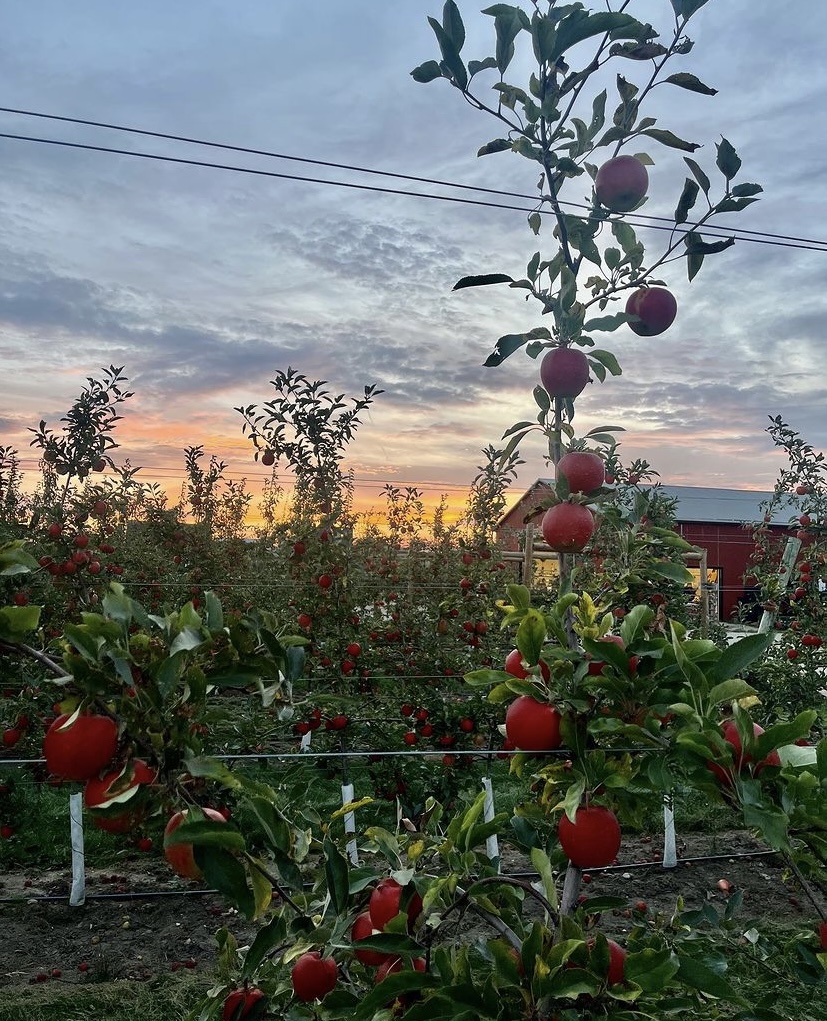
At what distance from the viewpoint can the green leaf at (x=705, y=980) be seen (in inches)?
48.0

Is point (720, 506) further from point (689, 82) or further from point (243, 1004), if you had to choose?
point (243, 1004)

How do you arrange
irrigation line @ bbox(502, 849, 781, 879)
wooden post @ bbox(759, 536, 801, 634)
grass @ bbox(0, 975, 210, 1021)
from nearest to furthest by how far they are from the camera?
1. grass @ bbox(0, 975, 210, 1021)
2. irrigation line @ bbox(502, 849, 781, 879)
3. wooden post @ bbox(759, 536, 801, 634)

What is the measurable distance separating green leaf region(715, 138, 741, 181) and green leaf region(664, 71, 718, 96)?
13 centimetres

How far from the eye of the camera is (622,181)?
6.00ft

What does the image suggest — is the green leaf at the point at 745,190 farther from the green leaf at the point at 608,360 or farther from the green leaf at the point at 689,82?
the green leaf at the point at 608,360

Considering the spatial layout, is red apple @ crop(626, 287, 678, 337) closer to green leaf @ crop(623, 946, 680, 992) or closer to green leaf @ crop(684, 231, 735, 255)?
green leaf @ crop(684, 231, 735, 255)

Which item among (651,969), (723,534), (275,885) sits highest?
(723,534)

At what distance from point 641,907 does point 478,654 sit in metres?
2.11

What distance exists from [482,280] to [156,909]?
10.4 feet

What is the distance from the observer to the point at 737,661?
118cm

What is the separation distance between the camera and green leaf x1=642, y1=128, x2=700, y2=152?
74.0 inches

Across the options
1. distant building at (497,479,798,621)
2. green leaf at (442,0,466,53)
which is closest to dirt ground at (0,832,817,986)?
green leaf at (442,0,466,53)

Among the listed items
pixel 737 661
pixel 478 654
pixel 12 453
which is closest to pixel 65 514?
pixel 12 453

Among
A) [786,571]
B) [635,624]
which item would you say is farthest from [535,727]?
[786,571]
